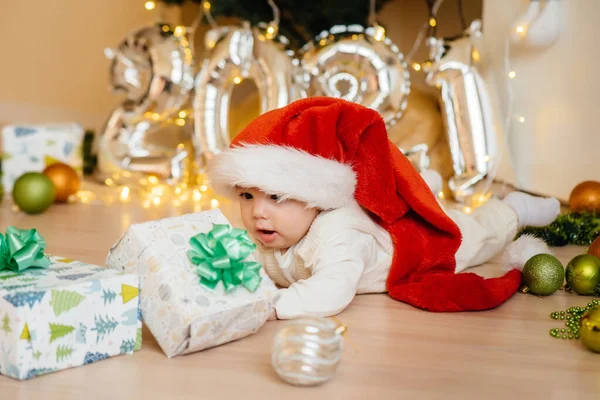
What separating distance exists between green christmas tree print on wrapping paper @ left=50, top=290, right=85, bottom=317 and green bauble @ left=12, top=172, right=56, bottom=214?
133cm

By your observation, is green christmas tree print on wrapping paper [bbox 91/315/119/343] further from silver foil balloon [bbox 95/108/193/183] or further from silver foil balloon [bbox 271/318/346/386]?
silver foil balloon [bbox 95/108/193/183]

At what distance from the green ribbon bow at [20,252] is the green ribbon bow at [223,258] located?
23cm

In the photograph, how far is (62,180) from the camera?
2486 mm

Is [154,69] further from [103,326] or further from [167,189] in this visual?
[103,326]

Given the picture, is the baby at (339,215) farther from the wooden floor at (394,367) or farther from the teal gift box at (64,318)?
the teal gift box at (64,318)

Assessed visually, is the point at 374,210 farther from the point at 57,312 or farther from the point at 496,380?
the point at 57,312

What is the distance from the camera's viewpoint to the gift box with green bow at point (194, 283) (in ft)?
3.64

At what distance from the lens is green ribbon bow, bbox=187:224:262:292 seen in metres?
1.13

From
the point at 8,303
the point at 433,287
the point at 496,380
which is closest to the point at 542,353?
the point at 496,380

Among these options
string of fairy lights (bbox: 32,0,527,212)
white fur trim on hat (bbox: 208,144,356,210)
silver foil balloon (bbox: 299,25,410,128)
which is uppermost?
silver foil balloon (bbox: 299,25,410,128)

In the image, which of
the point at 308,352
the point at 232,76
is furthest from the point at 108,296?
the point at 232,76

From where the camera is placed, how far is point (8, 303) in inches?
40.0

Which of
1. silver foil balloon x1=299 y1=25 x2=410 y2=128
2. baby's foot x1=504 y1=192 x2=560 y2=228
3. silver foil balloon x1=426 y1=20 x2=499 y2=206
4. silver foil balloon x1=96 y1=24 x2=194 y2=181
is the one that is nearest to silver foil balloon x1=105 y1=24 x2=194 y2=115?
silver foil balloon x1=96 y1=24 x2=194 y2=181

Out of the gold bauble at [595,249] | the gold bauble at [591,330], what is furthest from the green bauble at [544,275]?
the gold bauble at [591,330]
